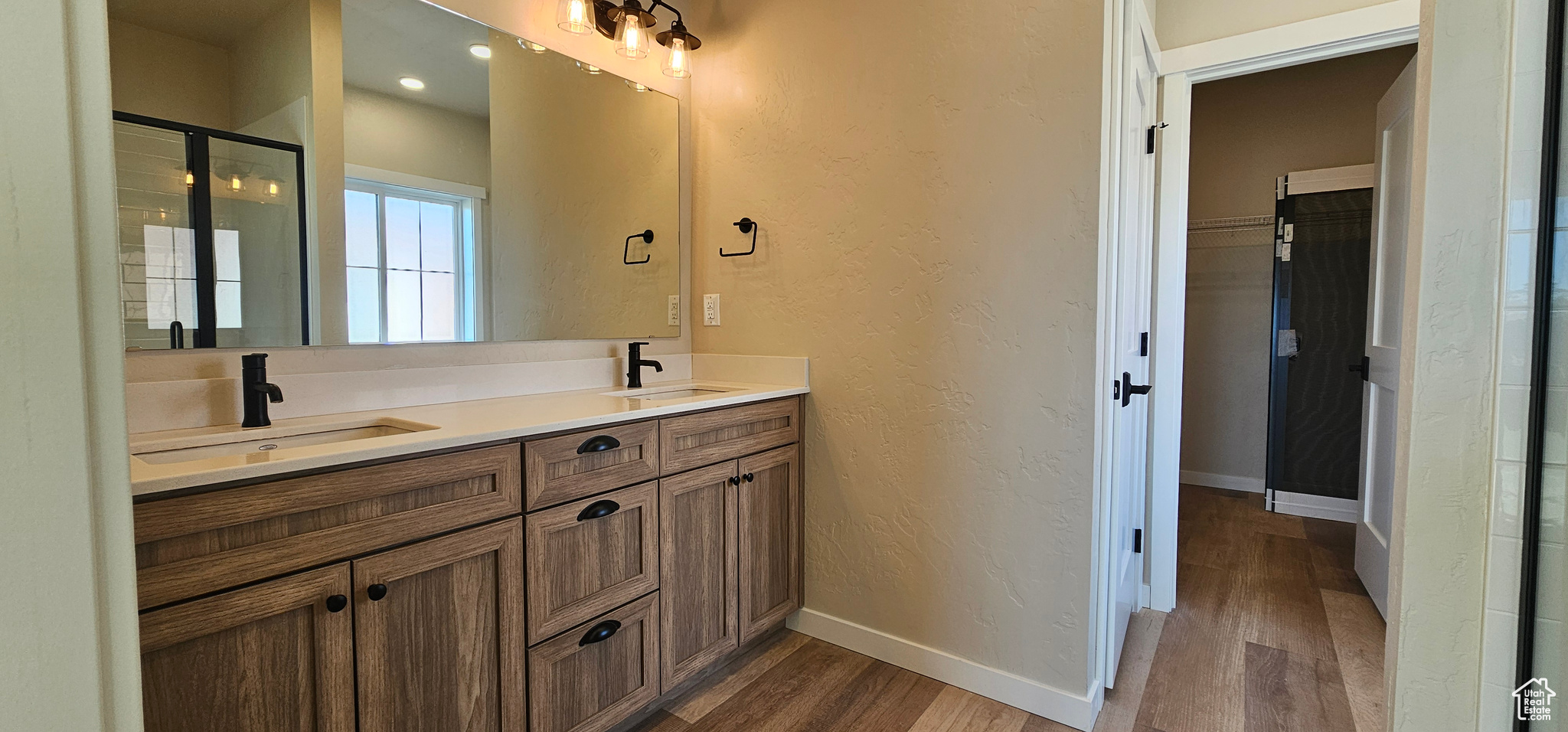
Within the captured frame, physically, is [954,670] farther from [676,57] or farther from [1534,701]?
[676,57]

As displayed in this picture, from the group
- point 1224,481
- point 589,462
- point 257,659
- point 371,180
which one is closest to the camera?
point 257,659

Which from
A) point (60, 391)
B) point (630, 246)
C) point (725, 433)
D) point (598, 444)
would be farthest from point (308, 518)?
point (630, 246)

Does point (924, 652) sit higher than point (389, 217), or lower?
lower

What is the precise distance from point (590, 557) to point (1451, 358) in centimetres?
155

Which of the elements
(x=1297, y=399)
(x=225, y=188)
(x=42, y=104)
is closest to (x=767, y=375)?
(x=225, y=188)

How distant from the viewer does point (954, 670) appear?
6.62 feet

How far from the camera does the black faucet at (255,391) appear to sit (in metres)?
1.41

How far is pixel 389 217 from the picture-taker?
1.72 meters

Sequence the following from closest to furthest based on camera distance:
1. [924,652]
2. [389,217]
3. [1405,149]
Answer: [389,217] → [924,652] → [1405,149]

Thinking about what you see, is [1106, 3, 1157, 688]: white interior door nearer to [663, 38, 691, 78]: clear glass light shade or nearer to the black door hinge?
the black door hinge

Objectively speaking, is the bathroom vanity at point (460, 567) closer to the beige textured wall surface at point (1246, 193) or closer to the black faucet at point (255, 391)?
the black faucet at point (255, 391)

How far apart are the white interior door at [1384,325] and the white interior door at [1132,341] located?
770 millimetres

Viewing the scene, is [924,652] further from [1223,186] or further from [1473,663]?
[1223,186]

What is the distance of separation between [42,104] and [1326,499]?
4.93m
